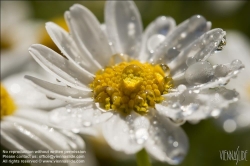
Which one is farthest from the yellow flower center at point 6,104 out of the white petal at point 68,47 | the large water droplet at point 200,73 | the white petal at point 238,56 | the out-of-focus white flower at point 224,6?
the out-of-focus white flower at point 224,6

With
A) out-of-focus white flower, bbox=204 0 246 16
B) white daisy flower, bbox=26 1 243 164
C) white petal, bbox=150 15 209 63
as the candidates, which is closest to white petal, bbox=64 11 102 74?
white daisy flower, bbox=26 1 243 164

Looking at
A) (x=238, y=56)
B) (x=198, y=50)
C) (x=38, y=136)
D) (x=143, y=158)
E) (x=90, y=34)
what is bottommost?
(x=143, y=158)

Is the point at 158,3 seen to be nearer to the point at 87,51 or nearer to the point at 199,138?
the point at 199,138

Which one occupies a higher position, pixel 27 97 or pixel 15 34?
pixel 15 34

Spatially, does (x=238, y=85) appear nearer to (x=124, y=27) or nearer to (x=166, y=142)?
(x=124, y=27)

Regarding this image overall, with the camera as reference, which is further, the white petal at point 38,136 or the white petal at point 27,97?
the white petal at point 27,97

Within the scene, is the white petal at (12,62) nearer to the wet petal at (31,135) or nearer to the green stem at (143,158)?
the wet petal at (31,135)

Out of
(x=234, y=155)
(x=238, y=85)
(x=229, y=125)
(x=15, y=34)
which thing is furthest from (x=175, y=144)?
(x=15, y=34)

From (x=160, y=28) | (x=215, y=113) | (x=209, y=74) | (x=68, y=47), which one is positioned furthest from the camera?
(x=160, y=28)
